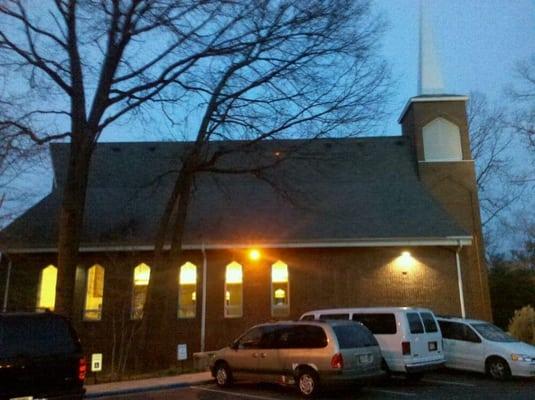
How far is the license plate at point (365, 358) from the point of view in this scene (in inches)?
448

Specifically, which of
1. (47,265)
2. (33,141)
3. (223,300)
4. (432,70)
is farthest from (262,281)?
(432,70)

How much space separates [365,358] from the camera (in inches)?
452

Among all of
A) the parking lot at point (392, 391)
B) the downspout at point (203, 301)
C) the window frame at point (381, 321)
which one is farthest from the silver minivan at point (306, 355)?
the downspout at point (203, 301)

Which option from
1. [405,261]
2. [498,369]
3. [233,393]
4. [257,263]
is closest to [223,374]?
[233,393]

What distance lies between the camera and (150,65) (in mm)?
17344

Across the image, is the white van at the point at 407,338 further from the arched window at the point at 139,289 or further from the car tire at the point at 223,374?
the arched window at the point at 139,289

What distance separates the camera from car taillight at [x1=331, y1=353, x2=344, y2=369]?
432 inches

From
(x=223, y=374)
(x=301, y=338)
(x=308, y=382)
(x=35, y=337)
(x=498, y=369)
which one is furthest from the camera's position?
(x=498, y=369)

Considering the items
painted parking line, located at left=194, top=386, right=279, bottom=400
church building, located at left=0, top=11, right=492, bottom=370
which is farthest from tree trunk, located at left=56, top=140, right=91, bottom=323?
church building, located at left=0, top=11, right=492, bottom=370

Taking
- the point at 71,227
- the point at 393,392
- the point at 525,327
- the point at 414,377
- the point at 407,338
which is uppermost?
the point at 71,227

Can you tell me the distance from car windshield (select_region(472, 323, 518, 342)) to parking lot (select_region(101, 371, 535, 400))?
1.22 meters

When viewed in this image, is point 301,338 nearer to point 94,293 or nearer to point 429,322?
point 429,322

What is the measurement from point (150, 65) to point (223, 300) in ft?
34.2

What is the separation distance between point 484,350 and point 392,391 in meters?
4.12
